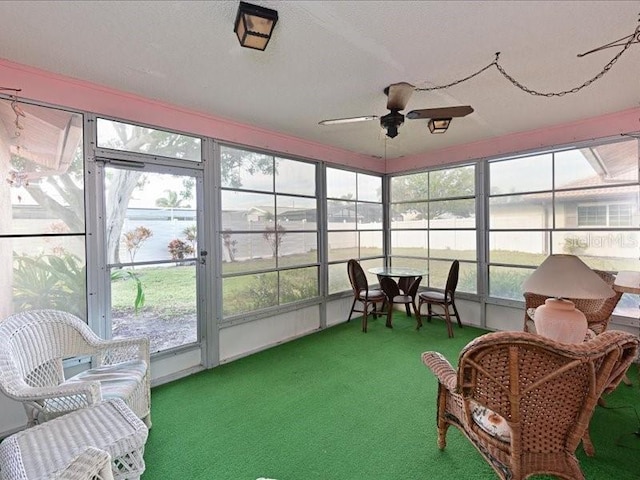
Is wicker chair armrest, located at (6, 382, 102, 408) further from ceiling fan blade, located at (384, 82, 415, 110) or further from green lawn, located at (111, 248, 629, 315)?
ceiling fan blade, located at (384, 82, 415, 110)

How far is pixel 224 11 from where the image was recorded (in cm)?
174

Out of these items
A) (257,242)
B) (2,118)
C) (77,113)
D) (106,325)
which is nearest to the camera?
(2,118)

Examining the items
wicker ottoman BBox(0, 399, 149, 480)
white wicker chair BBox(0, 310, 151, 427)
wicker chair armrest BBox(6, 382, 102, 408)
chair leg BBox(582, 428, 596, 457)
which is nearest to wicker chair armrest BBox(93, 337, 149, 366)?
white wicker chair BBox(0, 310, 151, 427)

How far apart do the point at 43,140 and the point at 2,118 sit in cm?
24

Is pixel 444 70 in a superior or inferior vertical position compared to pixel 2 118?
superior

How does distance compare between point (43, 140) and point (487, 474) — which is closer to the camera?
point (487, 474)

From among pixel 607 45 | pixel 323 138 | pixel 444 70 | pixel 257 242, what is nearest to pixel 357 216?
pixel 323 138

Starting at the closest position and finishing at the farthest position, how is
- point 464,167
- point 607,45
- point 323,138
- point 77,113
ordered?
point 607,45
point 77,113
point 323,138
point 464,167

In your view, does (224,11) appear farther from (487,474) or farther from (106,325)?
(487,474)

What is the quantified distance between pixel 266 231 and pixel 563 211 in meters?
3.66

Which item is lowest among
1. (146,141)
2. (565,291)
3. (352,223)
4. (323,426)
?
(323,426)

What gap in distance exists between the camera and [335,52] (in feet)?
7.02

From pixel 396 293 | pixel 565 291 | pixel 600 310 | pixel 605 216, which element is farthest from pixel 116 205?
pixel 605 216

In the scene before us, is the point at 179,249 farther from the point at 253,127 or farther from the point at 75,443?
the point at 75,443
